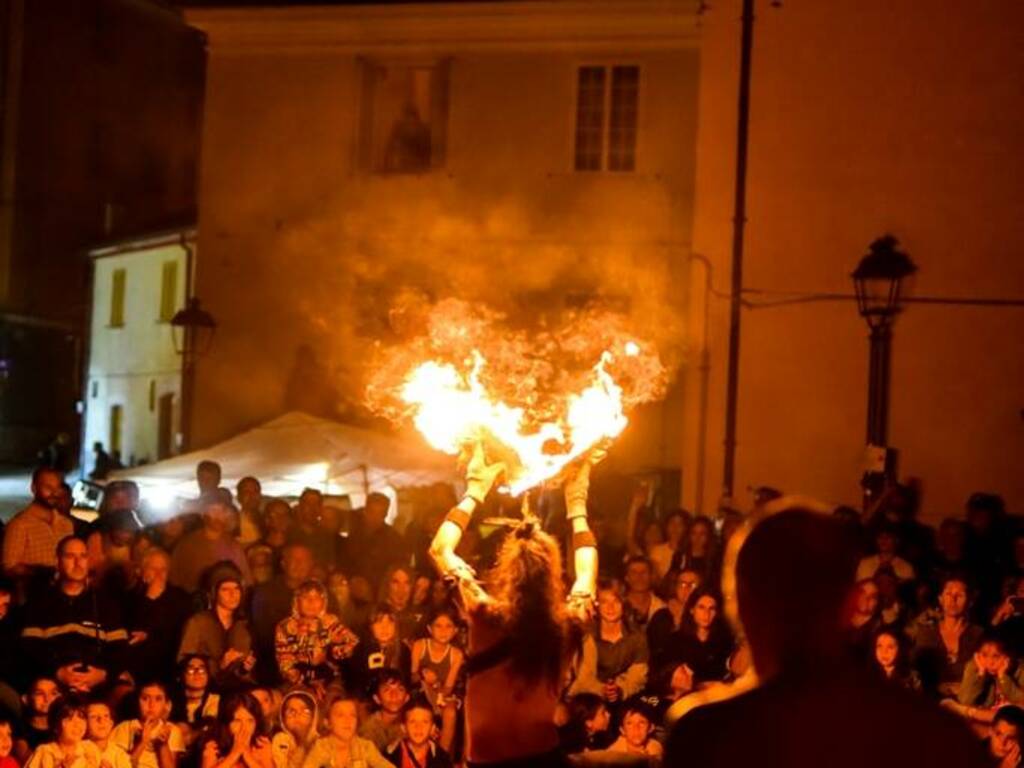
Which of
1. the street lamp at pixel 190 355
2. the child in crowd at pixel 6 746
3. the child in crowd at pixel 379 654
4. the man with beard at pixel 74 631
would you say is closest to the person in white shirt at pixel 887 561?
the child in crowd at pixel 379 654

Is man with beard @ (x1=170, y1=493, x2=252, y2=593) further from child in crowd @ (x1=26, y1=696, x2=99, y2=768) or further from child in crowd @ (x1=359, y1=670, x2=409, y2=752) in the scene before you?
child in crowd @ (x1=26, y1=696, x2=99, y2=768)

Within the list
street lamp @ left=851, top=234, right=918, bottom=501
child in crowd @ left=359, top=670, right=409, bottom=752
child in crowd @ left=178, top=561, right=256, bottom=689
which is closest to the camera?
child in crowd @ left=359, top=670, right=409, bottom=752

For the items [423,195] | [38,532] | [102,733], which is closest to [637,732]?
[102,733]

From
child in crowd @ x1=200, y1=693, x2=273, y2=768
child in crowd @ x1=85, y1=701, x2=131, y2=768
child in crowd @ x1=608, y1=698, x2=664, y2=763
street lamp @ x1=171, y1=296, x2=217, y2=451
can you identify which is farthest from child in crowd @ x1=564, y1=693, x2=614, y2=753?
street lamp @ x1=171, y1=296, x2=217, y2=451

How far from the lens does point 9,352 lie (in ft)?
99.8

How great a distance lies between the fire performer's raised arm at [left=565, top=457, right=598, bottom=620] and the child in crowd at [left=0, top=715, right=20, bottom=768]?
346 cm

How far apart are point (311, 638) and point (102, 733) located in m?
1.57

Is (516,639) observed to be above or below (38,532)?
above

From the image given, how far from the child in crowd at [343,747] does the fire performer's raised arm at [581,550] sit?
2605 mm

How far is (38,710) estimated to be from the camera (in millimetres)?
7406

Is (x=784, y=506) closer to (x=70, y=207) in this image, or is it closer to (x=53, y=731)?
(x=53, y=731)

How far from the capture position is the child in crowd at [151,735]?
7.27m

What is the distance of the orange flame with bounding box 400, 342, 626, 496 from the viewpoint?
5.63 meters

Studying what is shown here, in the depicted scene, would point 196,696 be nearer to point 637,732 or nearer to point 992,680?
point 637,732
